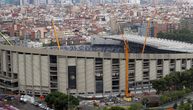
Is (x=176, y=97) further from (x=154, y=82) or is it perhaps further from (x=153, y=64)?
(x=153, y=64)

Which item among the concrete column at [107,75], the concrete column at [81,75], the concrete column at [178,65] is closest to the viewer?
the concrete column at [81,75]

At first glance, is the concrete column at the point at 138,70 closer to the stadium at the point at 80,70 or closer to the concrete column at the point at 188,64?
the stadium at the point at 80,70

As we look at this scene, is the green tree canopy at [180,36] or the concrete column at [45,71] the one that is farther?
the green tree canopy at [180,36]

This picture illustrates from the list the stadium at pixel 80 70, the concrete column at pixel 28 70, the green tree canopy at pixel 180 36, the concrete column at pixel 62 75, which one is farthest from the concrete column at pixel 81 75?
the green tree canopy at pixel 180 36

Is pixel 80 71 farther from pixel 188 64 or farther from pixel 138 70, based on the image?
pixel 188 64

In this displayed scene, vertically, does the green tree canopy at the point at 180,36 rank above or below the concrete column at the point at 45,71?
below

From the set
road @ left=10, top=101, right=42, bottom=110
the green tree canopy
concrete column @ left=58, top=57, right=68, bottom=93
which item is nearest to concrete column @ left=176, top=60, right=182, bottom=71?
concrete column @ left=58, top=57, right=68, bottom=93

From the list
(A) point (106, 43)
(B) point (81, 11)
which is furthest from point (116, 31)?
(B) point (81, 11)

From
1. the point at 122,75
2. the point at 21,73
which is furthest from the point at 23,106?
the point at 122,75
